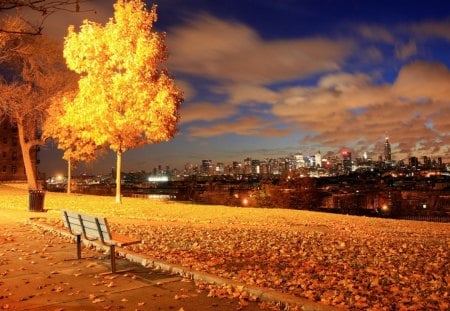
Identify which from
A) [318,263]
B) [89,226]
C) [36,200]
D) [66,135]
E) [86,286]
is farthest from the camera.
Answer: [66,135]

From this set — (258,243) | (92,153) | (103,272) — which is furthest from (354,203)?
(103,272)

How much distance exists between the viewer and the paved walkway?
6711mm

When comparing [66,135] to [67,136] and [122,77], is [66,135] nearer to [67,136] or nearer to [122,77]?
[67,136]

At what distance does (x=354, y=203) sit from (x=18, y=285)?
2159 inches

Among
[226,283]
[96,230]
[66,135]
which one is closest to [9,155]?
[66,135]

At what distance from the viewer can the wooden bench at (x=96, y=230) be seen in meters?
8.64

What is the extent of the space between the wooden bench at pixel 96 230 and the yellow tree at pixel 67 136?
49.4ft

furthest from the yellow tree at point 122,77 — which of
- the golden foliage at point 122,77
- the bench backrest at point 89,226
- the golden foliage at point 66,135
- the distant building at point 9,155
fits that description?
the distant building at point 9,155

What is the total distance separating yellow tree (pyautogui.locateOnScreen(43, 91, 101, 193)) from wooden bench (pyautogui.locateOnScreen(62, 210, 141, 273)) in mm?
15051

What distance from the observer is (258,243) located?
1199 centimetres

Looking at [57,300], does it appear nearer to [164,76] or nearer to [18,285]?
[18,285]

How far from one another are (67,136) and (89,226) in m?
24.4

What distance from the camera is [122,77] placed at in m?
23.0

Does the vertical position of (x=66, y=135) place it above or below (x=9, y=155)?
below
